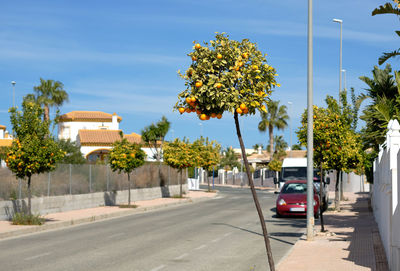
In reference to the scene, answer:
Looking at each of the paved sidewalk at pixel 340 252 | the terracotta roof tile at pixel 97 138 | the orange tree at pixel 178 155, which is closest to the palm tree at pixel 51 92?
the terracotta roof tile at pixel 97 138

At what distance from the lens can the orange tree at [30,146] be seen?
20.3 metres

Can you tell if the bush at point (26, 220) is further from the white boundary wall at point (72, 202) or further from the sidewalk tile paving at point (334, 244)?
the white boundary wall at point (72, 202)

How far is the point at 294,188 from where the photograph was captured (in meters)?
26.7

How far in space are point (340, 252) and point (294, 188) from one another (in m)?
13.5

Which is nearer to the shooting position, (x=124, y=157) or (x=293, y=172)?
(x=124, y=157)

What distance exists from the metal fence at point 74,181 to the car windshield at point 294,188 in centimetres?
1033

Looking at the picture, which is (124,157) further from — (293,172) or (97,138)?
(97,138)

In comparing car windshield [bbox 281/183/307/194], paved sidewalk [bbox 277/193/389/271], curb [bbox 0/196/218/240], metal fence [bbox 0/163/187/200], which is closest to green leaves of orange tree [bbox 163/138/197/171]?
metal fence [bbox 0/163/187/200]

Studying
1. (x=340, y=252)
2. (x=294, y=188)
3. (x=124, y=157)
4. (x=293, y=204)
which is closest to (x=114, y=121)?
(x=124, y=157)

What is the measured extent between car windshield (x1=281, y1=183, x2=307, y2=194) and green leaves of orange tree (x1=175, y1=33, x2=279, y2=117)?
18.8 meters

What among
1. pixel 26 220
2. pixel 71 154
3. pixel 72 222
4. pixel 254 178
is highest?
pixel 71 154

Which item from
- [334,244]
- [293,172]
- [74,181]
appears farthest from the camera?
[293,172]

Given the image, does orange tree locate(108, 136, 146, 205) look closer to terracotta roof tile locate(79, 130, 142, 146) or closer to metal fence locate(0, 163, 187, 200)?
metal fence locate(0, 163, 187, 200)

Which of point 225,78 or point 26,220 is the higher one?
point 225,78
